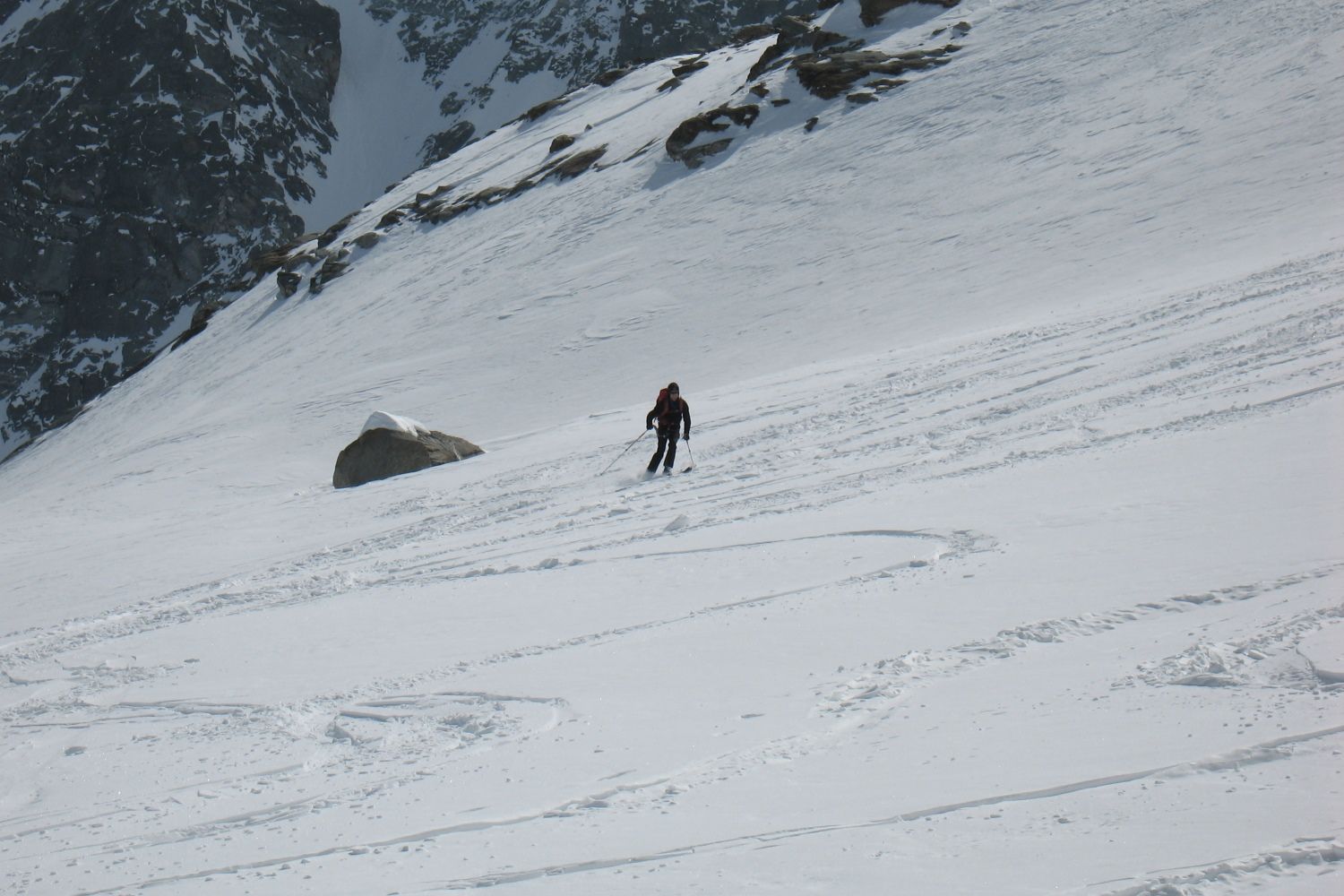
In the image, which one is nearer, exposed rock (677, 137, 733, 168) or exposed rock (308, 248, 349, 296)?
exposed rock (677, 137, 733, 168)

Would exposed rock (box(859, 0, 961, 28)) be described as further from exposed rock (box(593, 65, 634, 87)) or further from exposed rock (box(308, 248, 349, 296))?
exposed rock (box(308, 248, 349, 296))

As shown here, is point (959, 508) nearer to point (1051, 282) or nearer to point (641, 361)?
point (1051, 282)

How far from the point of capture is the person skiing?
39.8ft

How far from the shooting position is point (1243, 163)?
72.0 feet

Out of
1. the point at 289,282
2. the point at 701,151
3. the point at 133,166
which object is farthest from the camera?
the point at 133,166

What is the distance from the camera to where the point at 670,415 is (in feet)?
40.0

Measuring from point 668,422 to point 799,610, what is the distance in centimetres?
594

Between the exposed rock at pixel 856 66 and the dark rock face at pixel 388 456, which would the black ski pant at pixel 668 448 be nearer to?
the dark rock face at pixel 388 456

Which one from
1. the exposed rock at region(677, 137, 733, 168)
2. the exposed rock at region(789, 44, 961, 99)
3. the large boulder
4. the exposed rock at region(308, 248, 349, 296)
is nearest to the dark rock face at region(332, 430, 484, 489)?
the large boulder

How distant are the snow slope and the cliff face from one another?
65.2 m

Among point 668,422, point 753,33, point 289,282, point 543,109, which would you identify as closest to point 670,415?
point 668,422

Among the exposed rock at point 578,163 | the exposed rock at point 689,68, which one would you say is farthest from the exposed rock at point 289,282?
the exposed rock at point 689,68

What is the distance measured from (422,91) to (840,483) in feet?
291

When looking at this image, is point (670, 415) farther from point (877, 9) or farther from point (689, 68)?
point (689, 68)
